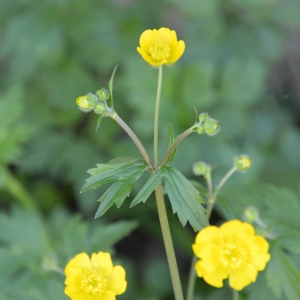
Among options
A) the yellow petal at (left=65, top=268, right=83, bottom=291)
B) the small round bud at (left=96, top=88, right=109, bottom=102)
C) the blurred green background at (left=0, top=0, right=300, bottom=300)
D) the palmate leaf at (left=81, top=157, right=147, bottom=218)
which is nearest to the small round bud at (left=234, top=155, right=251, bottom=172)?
the palmate leaf at (left=81, top=157, right=147, bottom=218)

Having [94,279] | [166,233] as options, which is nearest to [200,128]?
[166,233]

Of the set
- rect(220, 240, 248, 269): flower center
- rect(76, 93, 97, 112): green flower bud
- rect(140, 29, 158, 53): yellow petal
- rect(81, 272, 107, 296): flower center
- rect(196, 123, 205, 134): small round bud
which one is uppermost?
rect(140, 29, 158, 53): yellow petal

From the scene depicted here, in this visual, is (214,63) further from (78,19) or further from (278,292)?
(278,292)

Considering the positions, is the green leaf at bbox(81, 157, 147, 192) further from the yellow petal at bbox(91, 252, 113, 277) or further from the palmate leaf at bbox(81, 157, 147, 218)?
the yellow petal at bbox(91, 252, 113, 277)

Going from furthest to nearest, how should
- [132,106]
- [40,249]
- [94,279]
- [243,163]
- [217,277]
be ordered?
[132,106], [40,249], [243,163], [94,279], [217,277]

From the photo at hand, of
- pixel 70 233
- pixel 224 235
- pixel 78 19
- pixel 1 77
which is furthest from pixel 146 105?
pixel 224 235

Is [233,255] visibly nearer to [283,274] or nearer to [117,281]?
[117,281]
